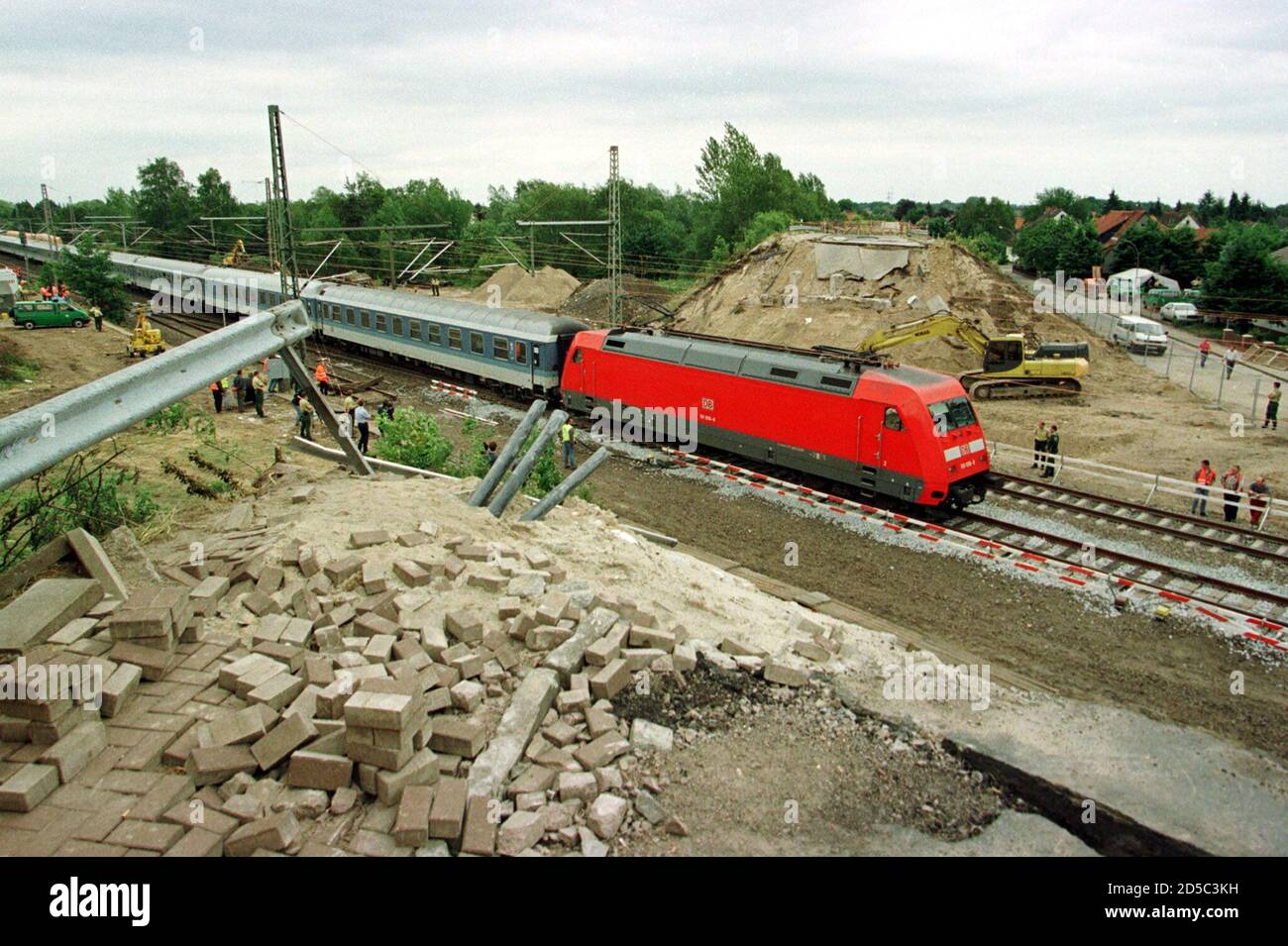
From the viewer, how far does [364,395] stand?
1112 inches

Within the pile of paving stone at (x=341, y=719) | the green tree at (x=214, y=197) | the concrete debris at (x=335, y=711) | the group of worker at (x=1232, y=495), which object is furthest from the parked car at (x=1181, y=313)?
the green tree at (x=214, y=197)

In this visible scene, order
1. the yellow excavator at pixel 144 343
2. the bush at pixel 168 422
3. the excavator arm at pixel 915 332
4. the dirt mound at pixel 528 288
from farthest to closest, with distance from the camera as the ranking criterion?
1. the dirt mound at pixel 528 288
2. the yellow excavator at pixel 144 343
3. the excavator arm at pixel 915 332
4. the bush at pixel 168 422

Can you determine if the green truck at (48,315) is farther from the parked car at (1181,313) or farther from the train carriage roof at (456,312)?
the parked car at (1181,313)

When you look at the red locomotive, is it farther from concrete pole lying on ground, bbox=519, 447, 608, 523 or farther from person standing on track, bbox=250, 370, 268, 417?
person standing on track, bbox=250, 370, 268, 417

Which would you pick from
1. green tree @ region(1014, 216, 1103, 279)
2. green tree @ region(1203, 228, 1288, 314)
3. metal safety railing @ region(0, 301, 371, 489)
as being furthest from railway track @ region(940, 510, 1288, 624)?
green tree @ region(1014, 216, 1103, 279)

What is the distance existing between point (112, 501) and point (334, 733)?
6187 millimetres

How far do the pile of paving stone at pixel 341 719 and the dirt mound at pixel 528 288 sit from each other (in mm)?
43689

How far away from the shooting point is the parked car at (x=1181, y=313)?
49.7m

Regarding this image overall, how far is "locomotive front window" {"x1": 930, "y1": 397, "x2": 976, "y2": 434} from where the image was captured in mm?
16562

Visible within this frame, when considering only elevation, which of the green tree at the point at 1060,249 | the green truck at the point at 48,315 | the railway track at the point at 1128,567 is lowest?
the railway track at the point at 1128,567

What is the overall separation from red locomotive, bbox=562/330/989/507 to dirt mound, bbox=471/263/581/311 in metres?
30.1

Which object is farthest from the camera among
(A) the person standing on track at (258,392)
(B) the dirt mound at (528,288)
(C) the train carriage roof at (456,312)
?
(B) the dirt mound at (528,288)

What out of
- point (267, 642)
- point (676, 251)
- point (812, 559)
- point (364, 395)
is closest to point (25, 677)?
point (267, 642)

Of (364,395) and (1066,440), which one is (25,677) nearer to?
(364,395)
